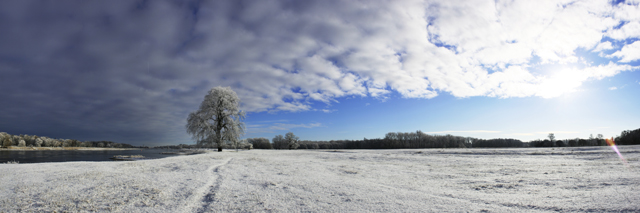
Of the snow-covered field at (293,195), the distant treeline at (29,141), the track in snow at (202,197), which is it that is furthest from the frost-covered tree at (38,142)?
the track in snow at (202,197)

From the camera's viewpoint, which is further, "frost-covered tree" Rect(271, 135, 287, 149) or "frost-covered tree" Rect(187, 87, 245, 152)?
"frost-covered tree" Rect(271, 135, 287, 149)

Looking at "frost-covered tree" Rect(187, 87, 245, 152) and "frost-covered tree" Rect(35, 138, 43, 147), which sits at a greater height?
"frost-covered tree" Rect(187, 87, 245, 152)

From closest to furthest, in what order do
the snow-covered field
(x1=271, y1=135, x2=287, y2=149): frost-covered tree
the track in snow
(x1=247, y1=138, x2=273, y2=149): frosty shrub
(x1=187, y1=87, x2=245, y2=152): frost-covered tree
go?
the snow-covered field
the track in snow
(x1=187, y1=87, x2=245, y2=152): frost-covered tree
(x1=271, y1=135, x2=287, y2=149): frost-covered tree
(x1=247, y1=138, x2=273, y2=149): frosty shrub

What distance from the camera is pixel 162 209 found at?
5.07m

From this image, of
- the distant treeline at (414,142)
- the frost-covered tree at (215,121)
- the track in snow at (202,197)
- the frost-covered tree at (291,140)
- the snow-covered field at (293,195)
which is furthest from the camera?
the distant treeline at (414,142)

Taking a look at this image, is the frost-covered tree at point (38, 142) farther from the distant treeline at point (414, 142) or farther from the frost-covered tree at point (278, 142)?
the frost-covered tree at point (278, 142)

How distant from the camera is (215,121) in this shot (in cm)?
2870

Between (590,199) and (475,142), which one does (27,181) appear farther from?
(475,142)

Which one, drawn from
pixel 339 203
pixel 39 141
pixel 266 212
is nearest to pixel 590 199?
pixel 339 203

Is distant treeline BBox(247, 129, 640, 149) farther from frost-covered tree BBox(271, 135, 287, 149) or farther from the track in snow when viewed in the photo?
the track in snow

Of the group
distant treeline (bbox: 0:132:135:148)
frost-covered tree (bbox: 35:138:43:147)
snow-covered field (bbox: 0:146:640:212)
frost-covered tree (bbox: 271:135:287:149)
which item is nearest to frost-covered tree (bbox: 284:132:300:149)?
frost-covered tree (bbox: 271:135:287:149)

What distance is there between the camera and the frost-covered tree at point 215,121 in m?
28.0

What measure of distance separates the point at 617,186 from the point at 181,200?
39.1 feet

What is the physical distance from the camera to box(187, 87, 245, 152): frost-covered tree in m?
28.0
